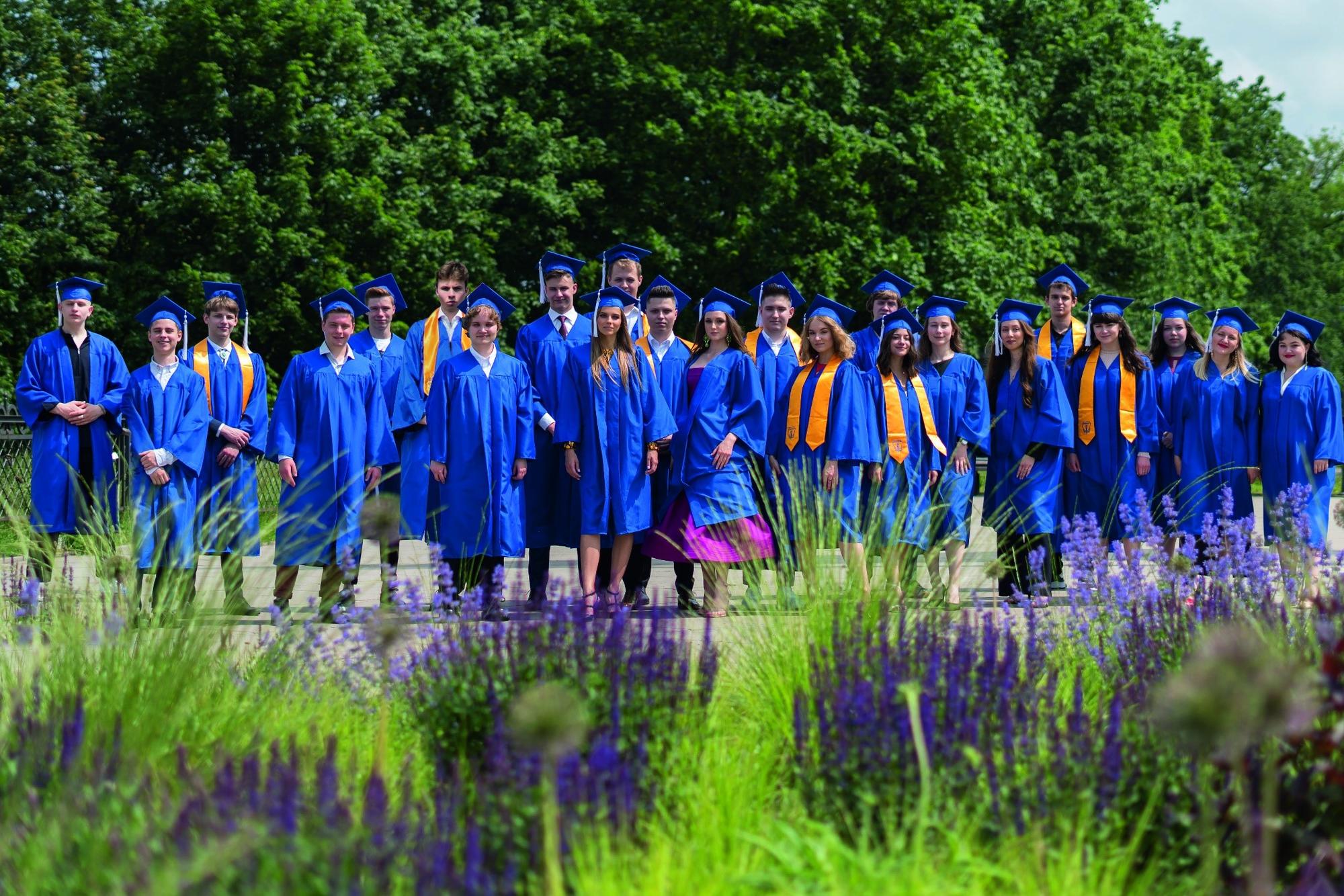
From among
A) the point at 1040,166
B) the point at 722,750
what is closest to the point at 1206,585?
the point at 722,750

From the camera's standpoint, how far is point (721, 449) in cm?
876

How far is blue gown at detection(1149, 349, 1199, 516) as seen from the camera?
10.2 metres

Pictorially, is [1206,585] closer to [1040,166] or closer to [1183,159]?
[1040,166]

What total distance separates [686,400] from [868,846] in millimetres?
5527

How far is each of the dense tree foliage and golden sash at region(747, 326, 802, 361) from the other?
1388 cm

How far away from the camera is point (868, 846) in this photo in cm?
364

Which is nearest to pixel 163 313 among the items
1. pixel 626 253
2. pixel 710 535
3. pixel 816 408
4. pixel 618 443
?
pixel 618 443

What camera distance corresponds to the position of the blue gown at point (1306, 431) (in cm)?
972

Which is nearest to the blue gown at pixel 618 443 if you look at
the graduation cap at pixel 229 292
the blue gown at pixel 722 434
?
the blue gown at pixel 722 434

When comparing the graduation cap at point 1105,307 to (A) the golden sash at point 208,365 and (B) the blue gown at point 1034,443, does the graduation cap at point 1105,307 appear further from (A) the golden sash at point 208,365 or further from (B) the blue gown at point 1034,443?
(A) the golden sash at point 208,365

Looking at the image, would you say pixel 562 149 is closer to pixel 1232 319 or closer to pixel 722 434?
pixel 1232 319

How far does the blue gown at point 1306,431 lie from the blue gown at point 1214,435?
4.7 inches

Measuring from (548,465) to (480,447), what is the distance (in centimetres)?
66

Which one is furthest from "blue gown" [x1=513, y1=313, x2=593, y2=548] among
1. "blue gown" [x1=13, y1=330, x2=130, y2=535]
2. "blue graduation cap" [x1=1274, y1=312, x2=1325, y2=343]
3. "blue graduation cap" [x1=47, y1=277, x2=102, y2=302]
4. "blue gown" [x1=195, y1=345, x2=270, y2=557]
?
"blue graduation cap" [x1=1274, y1=312, x2=1325, y2=343]
